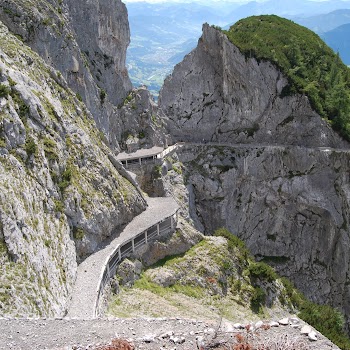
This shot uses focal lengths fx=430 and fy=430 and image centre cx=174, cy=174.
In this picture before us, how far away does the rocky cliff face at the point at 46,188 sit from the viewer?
997 inches

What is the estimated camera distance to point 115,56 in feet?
253

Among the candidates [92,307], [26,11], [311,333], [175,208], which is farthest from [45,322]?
[26,11]

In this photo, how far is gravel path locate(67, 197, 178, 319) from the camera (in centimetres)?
2944

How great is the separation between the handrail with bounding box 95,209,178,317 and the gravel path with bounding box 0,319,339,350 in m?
8.58

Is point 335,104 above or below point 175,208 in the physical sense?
above

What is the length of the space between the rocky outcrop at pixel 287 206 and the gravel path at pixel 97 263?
22.3m

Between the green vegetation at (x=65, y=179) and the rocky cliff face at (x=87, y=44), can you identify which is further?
the rocky cliff face at (x=87, y=44)

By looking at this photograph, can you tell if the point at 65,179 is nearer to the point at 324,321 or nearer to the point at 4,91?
the point at 4,91

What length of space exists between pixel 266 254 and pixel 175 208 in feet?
103

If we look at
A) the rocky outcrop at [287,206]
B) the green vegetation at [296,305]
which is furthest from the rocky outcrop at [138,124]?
the green vegetation at [296,305]

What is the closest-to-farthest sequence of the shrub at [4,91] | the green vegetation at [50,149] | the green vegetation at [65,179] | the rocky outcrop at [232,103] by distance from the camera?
the shrub at [4,91] → the green vegetation at [50,149] → the green vegetation at [65,179] → the rocky outcrop at [232,103]

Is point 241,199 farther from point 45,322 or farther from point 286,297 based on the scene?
point 45,322

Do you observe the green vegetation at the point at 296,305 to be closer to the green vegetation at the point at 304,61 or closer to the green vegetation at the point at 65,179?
the green vegetation at the point at 65,179

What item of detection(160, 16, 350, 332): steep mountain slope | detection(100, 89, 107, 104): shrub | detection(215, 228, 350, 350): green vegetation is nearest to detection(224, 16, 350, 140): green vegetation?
detection(160, 16, 350, 332): steep mountain slope
